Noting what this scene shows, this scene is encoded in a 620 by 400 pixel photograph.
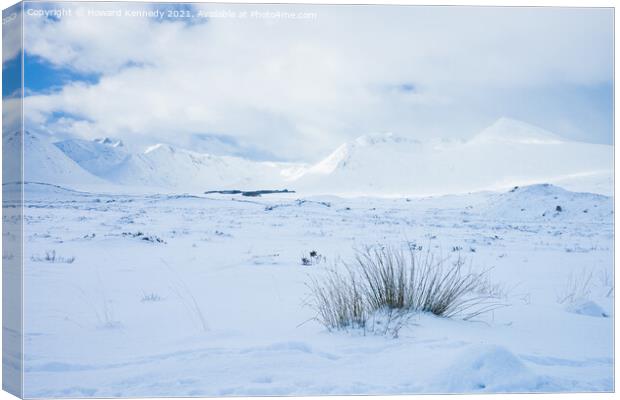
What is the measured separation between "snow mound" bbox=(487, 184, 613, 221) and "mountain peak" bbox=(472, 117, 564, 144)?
24.2 inches

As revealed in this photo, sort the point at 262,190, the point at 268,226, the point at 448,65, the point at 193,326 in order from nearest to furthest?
1. the point at 193,326
2. the point at 448,65
3. the point at 262,190
4. the point at 268,226

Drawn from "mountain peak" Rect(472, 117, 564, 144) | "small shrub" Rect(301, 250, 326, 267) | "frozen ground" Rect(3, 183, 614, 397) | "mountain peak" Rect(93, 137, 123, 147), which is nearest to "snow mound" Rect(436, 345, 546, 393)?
"frozen ground" Rect(3, 183, 614, 397)

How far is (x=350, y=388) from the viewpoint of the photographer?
3508 millimetres

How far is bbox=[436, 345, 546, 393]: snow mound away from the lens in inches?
134

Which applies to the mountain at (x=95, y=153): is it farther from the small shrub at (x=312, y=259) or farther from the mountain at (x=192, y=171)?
the small shrub at (x=312, y=259)

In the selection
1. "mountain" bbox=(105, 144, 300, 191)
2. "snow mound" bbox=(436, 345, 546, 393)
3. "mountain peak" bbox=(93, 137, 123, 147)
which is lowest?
"snow mound" bbox=(436, 345, 546, 393)

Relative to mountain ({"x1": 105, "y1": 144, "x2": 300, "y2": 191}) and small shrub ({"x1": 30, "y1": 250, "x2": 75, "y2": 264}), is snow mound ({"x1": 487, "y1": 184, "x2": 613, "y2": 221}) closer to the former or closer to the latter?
mountain ({"x1": 105, "y1": 144, "x2": 300, "y2": 191})

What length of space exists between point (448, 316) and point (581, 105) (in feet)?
7.47

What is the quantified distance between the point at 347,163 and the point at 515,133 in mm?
1519

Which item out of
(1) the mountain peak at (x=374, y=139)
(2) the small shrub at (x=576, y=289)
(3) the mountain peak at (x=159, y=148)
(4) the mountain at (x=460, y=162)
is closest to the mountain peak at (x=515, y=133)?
(4) the mountain at (x=460, y=162)

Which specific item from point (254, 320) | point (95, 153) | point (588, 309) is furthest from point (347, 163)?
point (588, 309)

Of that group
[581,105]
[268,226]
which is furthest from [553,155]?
[268,226]

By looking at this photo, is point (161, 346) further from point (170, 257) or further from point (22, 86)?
point (22, 86)

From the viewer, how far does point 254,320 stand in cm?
407
